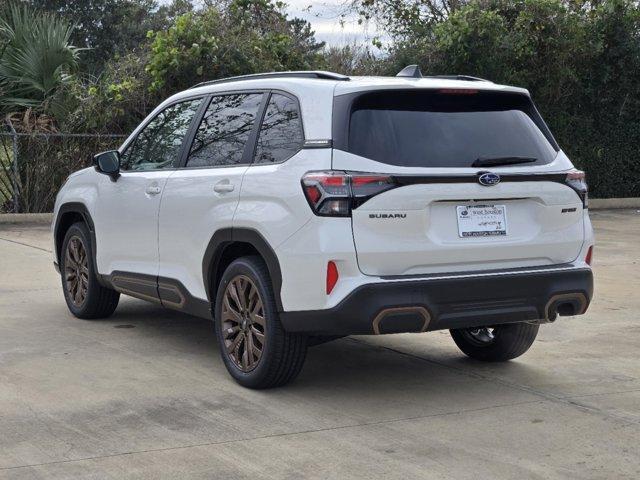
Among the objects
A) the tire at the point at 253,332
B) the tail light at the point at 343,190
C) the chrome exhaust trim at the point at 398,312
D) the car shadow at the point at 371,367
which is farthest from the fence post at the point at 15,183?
the chrome exhaust trim at the point at 398,312

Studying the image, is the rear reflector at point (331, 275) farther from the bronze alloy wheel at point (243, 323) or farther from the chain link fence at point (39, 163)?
the chain link fence at point (39, 163)

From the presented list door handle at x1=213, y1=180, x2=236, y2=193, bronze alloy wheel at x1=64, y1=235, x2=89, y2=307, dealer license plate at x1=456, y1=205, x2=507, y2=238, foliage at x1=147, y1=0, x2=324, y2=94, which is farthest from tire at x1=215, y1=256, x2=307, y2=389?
foliage at x1=147, y1=0, x2=324, y2=94

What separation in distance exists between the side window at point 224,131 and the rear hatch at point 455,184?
910 millimetres

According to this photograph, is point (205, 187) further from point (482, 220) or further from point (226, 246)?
point (482, 220)

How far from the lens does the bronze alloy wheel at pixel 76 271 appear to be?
8.27 metres

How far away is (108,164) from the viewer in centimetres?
758

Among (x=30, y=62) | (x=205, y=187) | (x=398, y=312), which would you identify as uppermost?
(x=30, y=62)

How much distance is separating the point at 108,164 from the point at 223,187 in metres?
1.64

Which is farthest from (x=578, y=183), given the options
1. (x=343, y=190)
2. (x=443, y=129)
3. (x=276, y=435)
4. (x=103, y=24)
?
(x=103, y=24)

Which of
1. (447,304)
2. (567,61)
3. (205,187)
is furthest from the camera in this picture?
(567,61)

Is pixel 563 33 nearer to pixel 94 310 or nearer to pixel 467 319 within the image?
pixel 94 310

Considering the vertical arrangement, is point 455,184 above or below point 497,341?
above

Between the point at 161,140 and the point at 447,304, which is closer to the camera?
the point at 447,304

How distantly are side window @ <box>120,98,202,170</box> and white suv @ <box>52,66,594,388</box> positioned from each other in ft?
1.13
